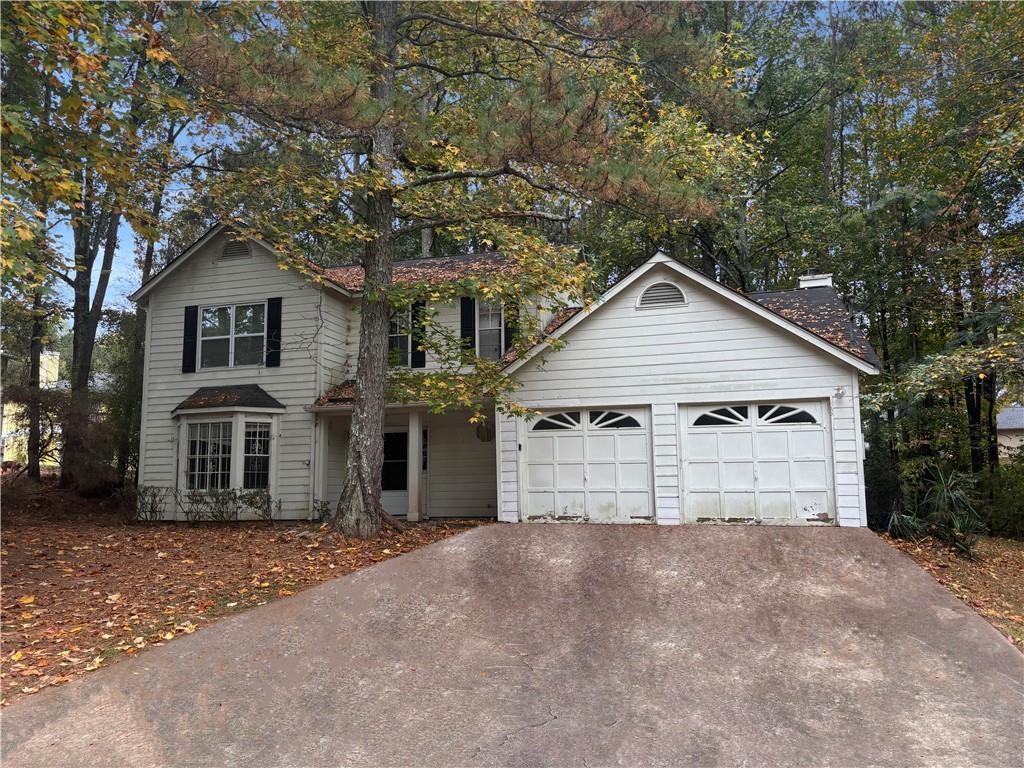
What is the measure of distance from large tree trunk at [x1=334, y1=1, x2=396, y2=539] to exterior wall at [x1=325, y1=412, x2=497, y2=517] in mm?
3765

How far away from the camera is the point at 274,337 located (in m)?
14.9

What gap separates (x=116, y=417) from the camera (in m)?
17.7

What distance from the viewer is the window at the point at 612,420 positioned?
39.9 feet

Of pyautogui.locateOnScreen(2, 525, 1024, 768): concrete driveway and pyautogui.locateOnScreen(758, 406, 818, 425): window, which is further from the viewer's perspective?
pyautogui.locateOnScreen(758, 406, 818, 425): window

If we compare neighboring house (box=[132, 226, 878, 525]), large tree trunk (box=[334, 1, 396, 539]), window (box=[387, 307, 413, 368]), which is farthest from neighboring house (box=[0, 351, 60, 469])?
large tree trunk (box=[334, 1, 396, 539])

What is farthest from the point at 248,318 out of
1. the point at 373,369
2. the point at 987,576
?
the point at 987,576

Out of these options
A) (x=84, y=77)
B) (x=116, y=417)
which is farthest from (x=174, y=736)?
(x=116, y=417)

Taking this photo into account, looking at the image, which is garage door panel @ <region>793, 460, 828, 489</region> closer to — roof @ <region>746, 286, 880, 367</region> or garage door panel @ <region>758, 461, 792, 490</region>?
garage door panel @ <region>758, 461, 792, 490</region>

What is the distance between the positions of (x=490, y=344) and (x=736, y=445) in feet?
19.3

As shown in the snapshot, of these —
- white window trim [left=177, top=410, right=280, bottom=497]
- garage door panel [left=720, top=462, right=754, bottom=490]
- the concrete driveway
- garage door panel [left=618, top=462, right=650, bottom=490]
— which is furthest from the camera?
white window trim [left=177, top=410, right=280, bottom=497]

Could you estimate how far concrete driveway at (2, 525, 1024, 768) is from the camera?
4809 millimetres

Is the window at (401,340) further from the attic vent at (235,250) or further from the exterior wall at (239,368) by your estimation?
the attic vent at (235,250)

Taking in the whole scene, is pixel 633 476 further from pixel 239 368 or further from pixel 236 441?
pixel 239 368

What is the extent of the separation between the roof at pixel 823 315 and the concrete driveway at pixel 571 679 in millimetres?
3690
